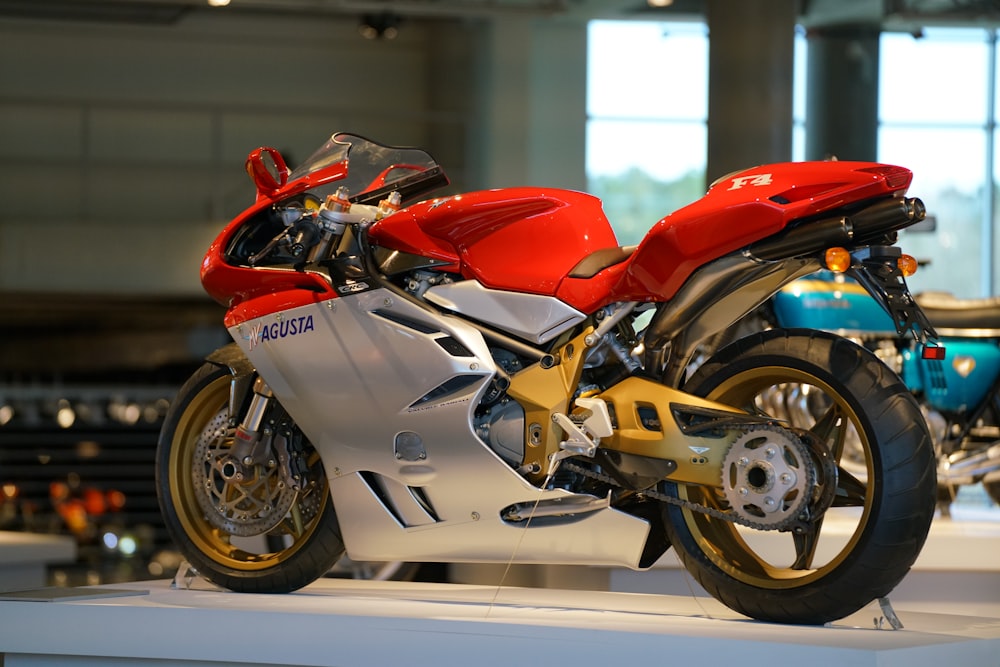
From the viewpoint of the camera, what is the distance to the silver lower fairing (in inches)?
119

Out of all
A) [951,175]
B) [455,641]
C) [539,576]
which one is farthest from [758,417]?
[951,175]

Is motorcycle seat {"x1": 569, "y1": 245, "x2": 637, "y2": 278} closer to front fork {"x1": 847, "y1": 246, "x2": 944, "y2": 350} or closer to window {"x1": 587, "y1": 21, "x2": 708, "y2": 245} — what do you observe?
front fork {"x1": 847, "y1": 246, "x2": 944, "y2": 350}

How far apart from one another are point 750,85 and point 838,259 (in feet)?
19.8

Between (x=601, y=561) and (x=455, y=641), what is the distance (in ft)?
1.26

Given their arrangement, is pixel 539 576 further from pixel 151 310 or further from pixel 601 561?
pixel 151 310

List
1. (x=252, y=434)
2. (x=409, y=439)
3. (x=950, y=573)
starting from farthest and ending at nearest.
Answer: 1. (x=950, y=573)
2. (x=252, y=434)
3. (x=409, y=439)

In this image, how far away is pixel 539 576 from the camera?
523 cm

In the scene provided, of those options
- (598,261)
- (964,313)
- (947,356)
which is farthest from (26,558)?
(964,313)

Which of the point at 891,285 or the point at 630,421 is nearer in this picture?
the point at 891,285

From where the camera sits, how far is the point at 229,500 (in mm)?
3521

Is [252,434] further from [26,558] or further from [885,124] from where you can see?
[885,124]

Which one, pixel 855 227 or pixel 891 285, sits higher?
pixel 855 227

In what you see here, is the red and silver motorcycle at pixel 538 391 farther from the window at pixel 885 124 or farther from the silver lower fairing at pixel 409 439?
the window at pixel 885 124

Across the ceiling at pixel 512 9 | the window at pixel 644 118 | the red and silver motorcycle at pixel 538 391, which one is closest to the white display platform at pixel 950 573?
the red and silver motorcycle at pixel 538 391
